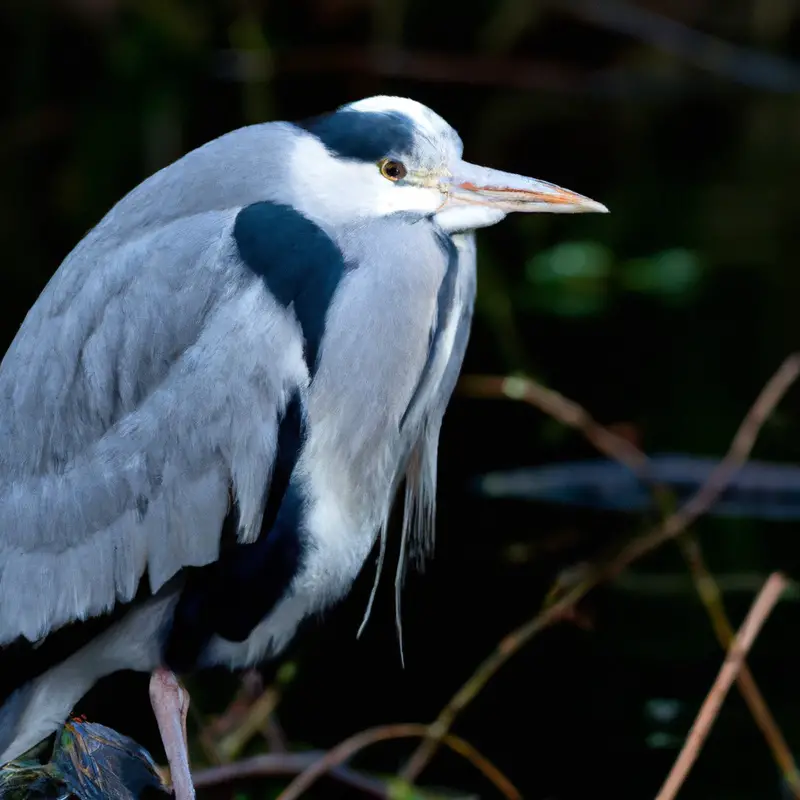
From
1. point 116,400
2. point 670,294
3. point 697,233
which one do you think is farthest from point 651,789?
point 697,233

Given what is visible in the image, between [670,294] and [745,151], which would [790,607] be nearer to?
[670,294]

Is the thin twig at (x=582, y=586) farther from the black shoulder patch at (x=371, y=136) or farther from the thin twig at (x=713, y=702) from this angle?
the black shoulder patch at (x=371, y=136)

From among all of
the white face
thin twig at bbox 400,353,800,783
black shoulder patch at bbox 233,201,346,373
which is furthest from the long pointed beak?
thin twig at bbox 400,353,800,783

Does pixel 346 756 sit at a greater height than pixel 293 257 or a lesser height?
lesser

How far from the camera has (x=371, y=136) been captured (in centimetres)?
254

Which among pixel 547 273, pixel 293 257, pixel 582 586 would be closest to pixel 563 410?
pixel 582 586

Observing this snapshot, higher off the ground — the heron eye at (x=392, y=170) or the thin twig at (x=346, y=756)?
the heron eye at (x=392, y=170)

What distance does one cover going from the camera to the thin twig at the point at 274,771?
2738 mm

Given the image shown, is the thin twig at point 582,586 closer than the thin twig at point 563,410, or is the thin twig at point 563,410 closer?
the thin twig at point 582,586

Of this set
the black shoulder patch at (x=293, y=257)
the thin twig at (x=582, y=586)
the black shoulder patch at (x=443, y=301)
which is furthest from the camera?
the thin twig at (x=582, y=586)

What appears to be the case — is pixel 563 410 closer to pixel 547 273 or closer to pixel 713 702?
pixel 713 702

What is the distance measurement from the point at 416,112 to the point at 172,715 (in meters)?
1.07

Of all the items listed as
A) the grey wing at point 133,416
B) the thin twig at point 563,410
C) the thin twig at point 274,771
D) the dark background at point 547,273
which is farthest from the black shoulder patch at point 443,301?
the dark background at point 547,273

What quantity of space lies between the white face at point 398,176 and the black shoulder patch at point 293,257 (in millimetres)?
52
